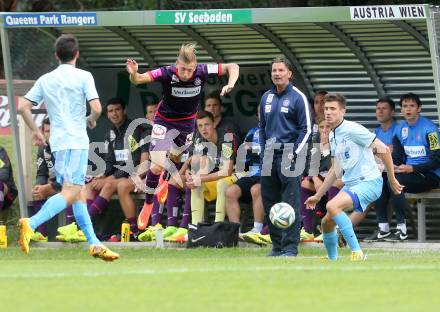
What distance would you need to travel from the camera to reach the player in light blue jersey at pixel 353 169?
39.3ft

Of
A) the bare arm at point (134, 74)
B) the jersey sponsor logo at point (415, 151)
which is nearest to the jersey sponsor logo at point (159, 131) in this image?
the bare arm at point (134, 74)

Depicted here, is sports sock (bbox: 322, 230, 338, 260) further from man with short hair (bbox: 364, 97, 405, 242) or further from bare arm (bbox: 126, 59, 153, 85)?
man with short hair (bbox: 364, 97, 405, 242)

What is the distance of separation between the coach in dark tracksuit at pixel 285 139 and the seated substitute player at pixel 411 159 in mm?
2098

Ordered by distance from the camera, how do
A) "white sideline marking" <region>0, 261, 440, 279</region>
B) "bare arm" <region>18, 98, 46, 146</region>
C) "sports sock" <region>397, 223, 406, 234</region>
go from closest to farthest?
"white sideline marking" <region>0, 261, 440, 279</region>, "bare arm" <region>18, 98, 46, 146</region>, "sports sock" <region>397, 223, 406, 234</region>

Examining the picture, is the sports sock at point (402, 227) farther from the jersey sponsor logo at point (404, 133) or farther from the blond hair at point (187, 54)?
the blond hair at point (187, 54)

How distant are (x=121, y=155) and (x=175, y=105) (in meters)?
2.23

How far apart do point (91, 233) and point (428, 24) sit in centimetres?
458

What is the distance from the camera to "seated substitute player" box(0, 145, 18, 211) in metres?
16.9

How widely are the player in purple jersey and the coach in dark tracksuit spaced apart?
0.56 metres

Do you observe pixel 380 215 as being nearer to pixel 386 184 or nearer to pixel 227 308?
pixel 386 184

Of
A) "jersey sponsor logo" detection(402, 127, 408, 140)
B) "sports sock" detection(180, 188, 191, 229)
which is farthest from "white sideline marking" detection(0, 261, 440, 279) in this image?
"sports sock" detection(180, 188, 191, 229)

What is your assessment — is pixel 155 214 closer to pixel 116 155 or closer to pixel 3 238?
pixel 116 155

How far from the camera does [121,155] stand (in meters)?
16.7

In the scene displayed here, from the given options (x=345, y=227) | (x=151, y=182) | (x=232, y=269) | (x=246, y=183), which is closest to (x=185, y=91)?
(x=151, y=182)
